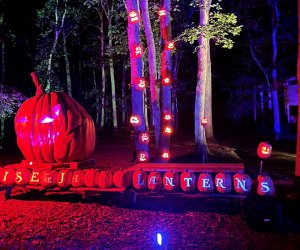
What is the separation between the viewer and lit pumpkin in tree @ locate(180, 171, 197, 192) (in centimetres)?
796

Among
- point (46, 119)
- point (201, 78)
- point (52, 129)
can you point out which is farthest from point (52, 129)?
point (201, 78)

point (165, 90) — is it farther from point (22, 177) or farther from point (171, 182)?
point (22, 177)

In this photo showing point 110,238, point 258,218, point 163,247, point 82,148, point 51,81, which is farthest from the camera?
point 51,81

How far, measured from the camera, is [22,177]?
8.92 m

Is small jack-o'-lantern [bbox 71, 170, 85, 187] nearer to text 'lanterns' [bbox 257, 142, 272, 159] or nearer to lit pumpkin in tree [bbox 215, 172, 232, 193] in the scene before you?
lit pumpkin in tree [bbox 215, 172, 232, 193]

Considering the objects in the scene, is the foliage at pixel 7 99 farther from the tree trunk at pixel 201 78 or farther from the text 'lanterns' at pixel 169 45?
the tree trunk at pixel 201 78

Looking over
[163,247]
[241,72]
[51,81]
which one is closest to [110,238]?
[163,247]

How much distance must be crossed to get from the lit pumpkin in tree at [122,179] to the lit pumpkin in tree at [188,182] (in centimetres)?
129

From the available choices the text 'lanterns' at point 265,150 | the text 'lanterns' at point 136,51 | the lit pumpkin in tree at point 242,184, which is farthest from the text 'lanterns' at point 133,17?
the lit pumpkin in tree at point 242,184

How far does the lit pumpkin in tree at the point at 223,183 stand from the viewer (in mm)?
7754

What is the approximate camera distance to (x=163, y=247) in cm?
570

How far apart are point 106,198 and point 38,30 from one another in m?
28.5

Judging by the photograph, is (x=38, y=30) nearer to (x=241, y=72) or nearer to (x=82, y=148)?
(x=241, y=72)

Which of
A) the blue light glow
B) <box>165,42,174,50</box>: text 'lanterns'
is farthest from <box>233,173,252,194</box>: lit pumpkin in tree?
<box>165,42,174,50</box>: text 'lanterns'
